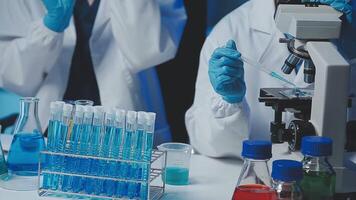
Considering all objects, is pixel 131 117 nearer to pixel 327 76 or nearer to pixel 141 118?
pixel 141 118

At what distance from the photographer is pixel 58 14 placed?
240 cm

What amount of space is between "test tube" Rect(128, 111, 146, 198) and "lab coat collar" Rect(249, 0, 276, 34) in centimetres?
84

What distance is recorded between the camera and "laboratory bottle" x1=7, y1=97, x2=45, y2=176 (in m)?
1.52

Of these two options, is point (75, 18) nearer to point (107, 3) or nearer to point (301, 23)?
point (107, 3)

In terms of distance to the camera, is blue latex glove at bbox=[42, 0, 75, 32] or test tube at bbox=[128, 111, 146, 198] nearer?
test tube at bbox=[128, 111, 146, 198]

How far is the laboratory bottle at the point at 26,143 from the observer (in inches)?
60.0

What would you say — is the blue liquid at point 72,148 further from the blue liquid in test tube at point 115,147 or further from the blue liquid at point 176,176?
the blue liquid at point 176,176

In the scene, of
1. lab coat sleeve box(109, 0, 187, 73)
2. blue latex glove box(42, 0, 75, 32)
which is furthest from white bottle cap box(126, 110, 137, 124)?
blue latex glove box(42, 0, 75, 32)

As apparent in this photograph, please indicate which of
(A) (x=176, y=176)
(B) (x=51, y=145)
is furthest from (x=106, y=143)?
(A) (x=176, y=176)

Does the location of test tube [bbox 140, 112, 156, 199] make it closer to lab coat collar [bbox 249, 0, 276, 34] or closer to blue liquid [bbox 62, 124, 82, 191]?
blue liquid [bbox 62, 124, 82, 191]

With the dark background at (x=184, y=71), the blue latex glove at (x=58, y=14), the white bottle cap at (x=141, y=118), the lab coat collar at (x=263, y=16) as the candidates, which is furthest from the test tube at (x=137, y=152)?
the dark background at (x=184, y=71)

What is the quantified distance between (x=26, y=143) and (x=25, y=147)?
1cm

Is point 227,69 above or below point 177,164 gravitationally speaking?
above

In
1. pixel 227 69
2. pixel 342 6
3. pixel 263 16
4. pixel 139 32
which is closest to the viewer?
pixel 342 6
